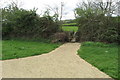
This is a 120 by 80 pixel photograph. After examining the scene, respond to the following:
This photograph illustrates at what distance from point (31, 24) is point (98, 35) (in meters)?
6.82

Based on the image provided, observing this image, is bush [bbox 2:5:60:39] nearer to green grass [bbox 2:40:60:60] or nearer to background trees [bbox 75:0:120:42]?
background trees [bbox 75:0:120:42]

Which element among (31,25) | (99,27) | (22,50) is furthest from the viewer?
(31,25)

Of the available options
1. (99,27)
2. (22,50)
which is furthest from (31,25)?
(99,27)

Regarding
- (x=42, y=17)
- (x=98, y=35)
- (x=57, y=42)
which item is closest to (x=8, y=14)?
(x=42, y=17)

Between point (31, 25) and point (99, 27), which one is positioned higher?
point (31, 25)

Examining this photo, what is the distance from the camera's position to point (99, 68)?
13.8ft

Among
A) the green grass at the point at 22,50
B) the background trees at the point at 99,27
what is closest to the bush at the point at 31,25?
the background trees at the point at 99,27

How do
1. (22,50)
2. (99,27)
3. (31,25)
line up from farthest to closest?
(31,25) → (99,27) → (22,50)

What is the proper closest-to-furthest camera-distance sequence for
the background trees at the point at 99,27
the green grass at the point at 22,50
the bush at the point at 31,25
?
the green grass at the point at 22,50 → the background trees at the point at 99,27 → the bush at the point at 31,25

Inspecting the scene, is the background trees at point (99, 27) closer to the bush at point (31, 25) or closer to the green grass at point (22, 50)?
the bush at point (31, 25)

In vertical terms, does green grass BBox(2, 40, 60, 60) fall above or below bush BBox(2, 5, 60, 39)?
below

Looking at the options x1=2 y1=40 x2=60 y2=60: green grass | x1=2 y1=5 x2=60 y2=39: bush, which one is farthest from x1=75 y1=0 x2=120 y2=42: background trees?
x1=2 y1=40 x2=60 y2=60: green grass

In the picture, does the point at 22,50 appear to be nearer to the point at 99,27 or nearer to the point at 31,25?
the point at 31,25

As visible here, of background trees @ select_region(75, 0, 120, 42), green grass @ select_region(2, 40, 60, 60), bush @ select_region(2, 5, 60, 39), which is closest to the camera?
green grass @ select_region(2, 40, 60, 60)
